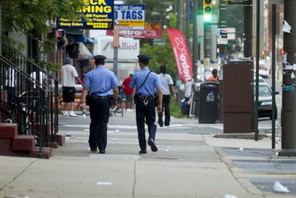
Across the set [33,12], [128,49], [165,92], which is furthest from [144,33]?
[33,12]

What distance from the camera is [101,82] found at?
49.1 feet

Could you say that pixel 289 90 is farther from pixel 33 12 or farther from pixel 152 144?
pixel 33 12

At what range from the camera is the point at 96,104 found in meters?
15.0

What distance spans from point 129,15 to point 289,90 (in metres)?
21.0

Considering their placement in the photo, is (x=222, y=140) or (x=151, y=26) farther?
(x=151, y=26)

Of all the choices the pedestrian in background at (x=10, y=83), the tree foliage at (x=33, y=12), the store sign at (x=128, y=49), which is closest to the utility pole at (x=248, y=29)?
the tree foliage at (x=33, y=12)

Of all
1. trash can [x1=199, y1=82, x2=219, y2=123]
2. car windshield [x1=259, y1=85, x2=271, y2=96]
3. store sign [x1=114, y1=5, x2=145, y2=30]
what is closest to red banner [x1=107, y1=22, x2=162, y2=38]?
store sign [x1=114, y1=5, x2=145, y2=30]

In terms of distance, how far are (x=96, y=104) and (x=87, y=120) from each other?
1024 centimetres

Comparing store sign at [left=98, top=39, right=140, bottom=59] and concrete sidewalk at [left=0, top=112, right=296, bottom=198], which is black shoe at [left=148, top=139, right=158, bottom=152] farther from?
store sign at [left=98, top=39, right=140, bottom=59]

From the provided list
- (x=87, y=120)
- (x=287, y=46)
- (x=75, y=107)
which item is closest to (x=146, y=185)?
(x=287, y=46)

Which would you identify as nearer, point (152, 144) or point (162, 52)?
point (152, 144)

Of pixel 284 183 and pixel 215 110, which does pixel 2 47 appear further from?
pixel 215 110

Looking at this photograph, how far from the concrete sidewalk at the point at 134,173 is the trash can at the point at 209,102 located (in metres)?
7.91

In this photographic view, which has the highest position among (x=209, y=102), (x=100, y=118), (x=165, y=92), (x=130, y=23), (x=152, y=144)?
(x=130, y=23)
